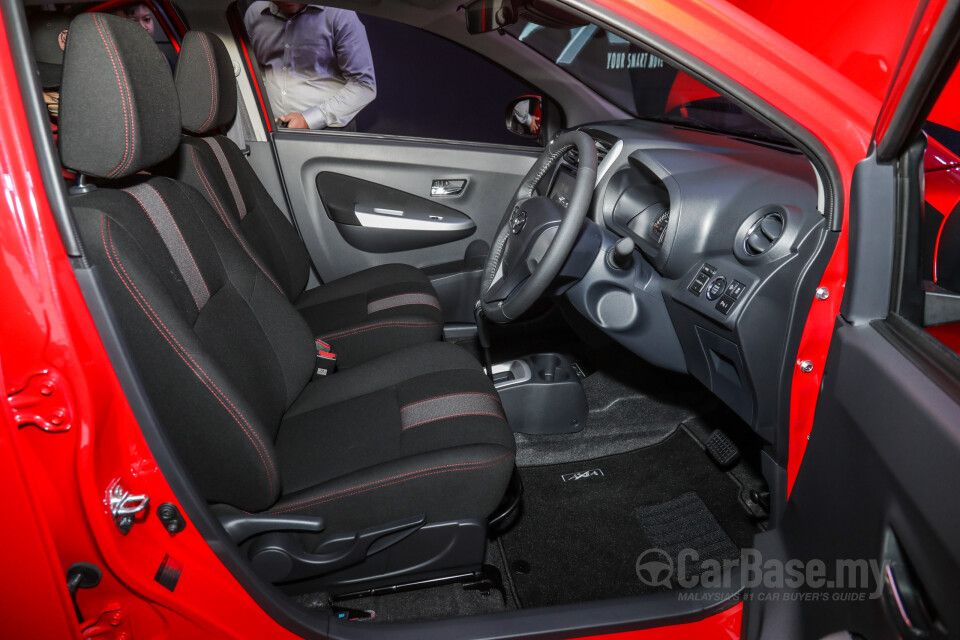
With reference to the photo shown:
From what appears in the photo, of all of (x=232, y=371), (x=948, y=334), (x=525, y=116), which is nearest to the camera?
(x=948, y=334)

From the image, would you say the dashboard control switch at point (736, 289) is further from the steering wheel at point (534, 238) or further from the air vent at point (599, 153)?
the air vent at point (599, 153)

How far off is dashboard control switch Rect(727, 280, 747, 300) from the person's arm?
7.14ft

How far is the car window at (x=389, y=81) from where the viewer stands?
9.47 feet

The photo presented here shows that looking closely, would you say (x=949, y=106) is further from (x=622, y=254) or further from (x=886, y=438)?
(x=622, y=254)

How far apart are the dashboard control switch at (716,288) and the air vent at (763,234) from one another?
8 centimetres

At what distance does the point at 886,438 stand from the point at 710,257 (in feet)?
2.37

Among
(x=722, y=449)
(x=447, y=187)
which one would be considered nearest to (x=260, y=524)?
(x=722, y=449)

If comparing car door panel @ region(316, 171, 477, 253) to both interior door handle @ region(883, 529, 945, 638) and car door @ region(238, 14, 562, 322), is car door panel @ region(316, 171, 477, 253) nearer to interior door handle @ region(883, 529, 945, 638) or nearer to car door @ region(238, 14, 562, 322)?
car door @ region(238, 14, 562, 322)

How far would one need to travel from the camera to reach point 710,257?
145cm

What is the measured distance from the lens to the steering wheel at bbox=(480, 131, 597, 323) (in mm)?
1424

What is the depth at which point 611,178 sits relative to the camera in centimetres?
186

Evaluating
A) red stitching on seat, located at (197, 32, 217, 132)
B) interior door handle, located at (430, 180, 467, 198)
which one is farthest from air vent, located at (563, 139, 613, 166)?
red stitching on seat, located at (197, 32, 217, 132)

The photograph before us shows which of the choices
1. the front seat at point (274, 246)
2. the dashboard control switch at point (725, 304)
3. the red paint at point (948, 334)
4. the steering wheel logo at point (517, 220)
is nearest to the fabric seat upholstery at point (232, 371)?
A: the front seat at point (274, 246)

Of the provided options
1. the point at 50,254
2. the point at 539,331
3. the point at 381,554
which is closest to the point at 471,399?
the point at 381,554
